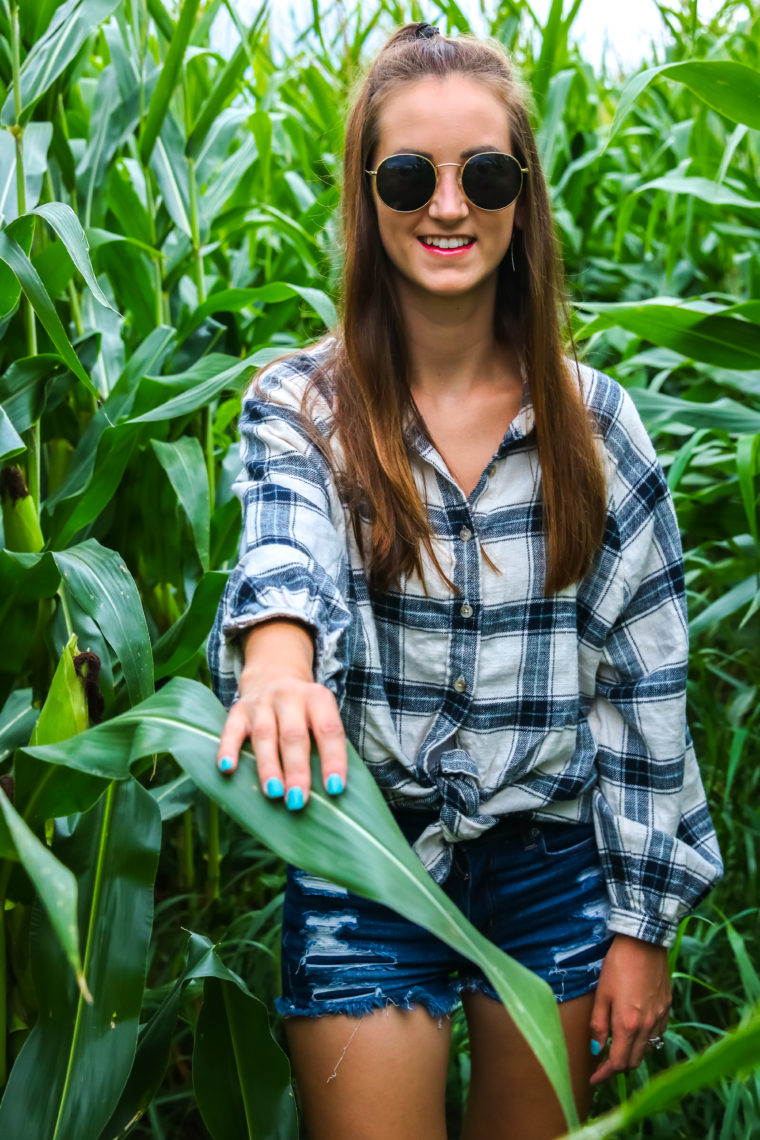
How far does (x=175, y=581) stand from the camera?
1528 millimetres

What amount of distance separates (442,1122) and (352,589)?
499mm

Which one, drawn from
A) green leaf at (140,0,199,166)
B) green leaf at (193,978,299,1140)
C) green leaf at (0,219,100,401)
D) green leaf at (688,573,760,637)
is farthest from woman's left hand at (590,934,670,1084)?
green leaf at (140,0,199,166)

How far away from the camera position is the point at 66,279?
122cm

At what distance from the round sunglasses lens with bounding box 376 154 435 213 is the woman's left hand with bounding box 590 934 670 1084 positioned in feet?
2.34

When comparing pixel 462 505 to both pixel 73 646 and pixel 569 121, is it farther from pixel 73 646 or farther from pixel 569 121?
pixel 569 121

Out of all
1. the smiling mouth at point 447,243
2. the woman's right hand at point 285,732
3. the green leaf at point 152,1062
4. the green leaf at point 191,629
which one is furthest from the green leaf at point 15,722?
the smiling mouth at point 447,243

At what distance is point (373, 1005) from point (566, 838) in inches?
9.7

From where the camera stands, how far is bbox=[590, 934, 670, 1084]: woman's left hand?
1.07m

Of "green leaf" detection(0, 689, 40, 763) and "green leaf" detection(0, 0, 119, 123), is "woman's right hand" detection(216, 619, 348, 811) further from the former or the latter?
"green leaf" detection(0, 0, 119, 123)

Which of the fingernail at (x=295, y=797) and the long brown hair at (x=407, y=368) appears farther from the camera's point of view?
the long brown hair at (x=407, y=368)

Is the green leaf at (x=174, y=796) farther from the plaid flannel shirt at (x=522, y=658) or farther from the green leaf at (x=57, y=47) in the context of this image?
the green leaf at (x=57, y=47)

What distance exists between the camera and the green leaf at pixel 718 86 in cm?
114

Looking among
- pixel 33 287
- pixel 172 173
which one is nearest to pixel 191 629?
pixel 33 287

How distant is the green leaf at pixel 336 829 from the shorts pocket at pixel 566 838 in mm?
423
